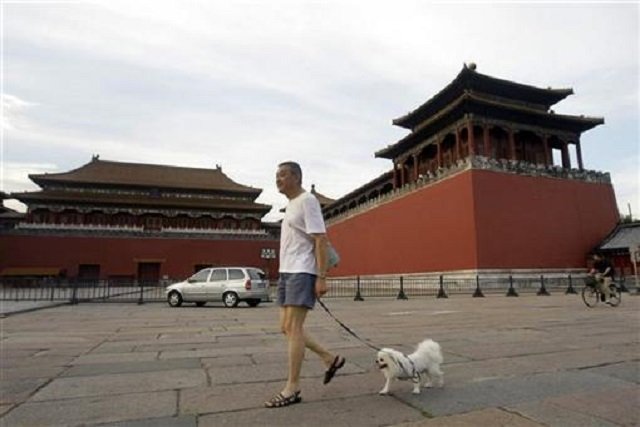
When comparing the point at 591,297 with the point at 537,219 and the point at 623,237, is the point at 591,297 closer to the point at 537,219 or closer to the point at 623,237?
the point at 537,219

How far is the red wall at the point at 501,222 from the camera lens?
22.3 m

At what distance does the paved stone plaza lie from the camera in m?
2.82

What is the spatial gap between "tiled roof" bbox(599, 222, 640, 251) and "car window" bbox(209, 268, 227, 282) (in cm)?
1955

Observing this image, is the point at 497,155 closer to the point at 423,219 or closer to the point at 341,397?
the point at 423,219

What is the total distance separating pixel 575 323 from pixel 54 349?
782cm

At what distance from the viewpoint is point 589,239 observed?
81.2ft

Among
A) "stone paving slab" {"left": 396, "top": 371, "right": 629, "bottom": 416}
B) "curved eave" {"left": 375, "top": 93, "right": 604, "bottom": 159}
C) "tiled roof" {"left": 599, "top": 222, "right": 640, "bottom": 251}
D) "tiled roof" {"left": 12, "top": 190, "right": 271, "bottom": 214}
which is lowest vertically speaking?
"stone paving slab" {"left": 396, "top": 371, "right": 629, "bottom": 416}

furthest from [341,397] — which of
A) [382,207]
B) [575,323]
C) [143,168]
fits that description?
[143,168]

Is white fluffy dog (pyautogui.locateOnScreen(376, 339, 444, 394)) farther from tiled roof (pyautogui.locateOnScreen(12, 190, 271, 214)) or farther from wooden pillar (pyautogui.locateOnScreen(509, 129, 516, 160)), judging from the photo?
tiled roof (pyautogui.locateOnScreen(12, 190, 271, 214))

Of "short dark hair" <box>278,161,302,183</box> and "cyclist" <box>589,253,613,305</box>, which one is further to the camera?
"cyclist" <box>589,253,613,305</box>

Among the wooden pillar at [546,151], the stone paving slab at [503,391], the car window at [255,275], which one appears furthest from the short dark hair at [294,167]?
the wooden pillar at [546,151]

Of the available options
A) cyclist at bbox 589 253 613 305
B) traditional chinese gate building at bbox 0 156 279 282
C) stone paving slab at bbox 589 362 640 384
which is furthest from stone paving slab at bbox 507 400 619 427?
traditional chinese gate building at bbox 0 156 279 282

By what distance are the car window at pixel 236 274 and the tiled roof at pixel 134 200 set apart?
2675 centimetres

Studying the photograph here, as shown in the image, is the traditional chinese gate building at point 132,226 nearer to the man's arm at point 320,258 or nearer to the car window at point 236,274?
the car window at point 236,274
